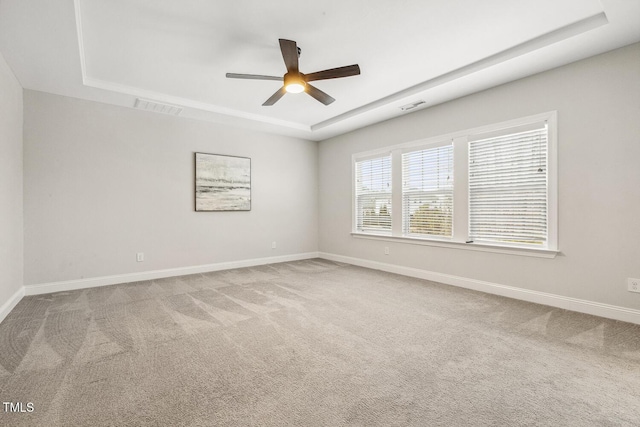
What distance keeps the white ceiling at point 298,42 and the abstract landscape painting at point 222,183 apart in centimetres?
125

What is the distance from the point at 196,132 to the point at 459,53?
4026 mm

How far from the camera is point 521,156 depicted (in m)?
3.49

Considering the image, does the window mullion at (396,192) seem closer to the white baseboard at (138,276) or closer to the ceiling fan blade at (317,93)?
the ceiling fan blade at (317,93)

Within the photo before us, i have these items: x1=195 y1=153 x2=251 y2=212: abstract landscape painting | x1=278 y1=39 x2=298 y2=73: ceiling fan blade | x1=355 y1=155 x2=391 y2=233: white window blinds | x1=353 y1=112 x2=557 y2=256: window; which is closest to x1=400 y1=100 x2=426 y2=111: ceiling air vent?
x1=353 y1=112 x2=557 y2=256: window

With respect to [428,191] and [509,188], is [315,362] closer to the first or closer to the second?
[509,188]

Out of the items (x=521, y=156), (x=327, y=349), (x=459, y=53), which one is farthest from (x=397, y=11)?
(x=327, y=349)

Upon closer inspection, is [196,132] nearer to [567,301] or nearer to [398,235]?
[398,235]

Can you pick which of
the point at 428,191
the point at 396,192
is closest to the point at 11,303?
the point at 396,192

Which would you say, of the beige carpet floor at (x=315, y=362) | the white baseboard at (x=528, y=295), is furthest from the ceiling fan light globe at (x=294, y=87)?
the white baseboard at (x=528, y=295)

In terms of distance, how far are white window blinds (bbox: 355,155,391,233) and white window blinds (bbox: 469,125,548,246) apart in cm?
148

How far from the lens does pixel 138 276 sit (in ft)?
14.2

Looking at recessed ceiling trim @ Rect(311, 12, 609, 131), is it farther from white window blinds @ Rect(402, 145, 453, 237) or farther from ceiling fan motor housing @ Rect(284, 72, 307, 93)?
ceiling fan motor housing @ Rect(284, 72, 307, 93)

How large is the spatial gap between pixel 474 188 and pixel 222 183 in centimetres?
404

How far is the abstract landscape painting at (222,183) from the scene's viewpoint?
4938 millimetres
